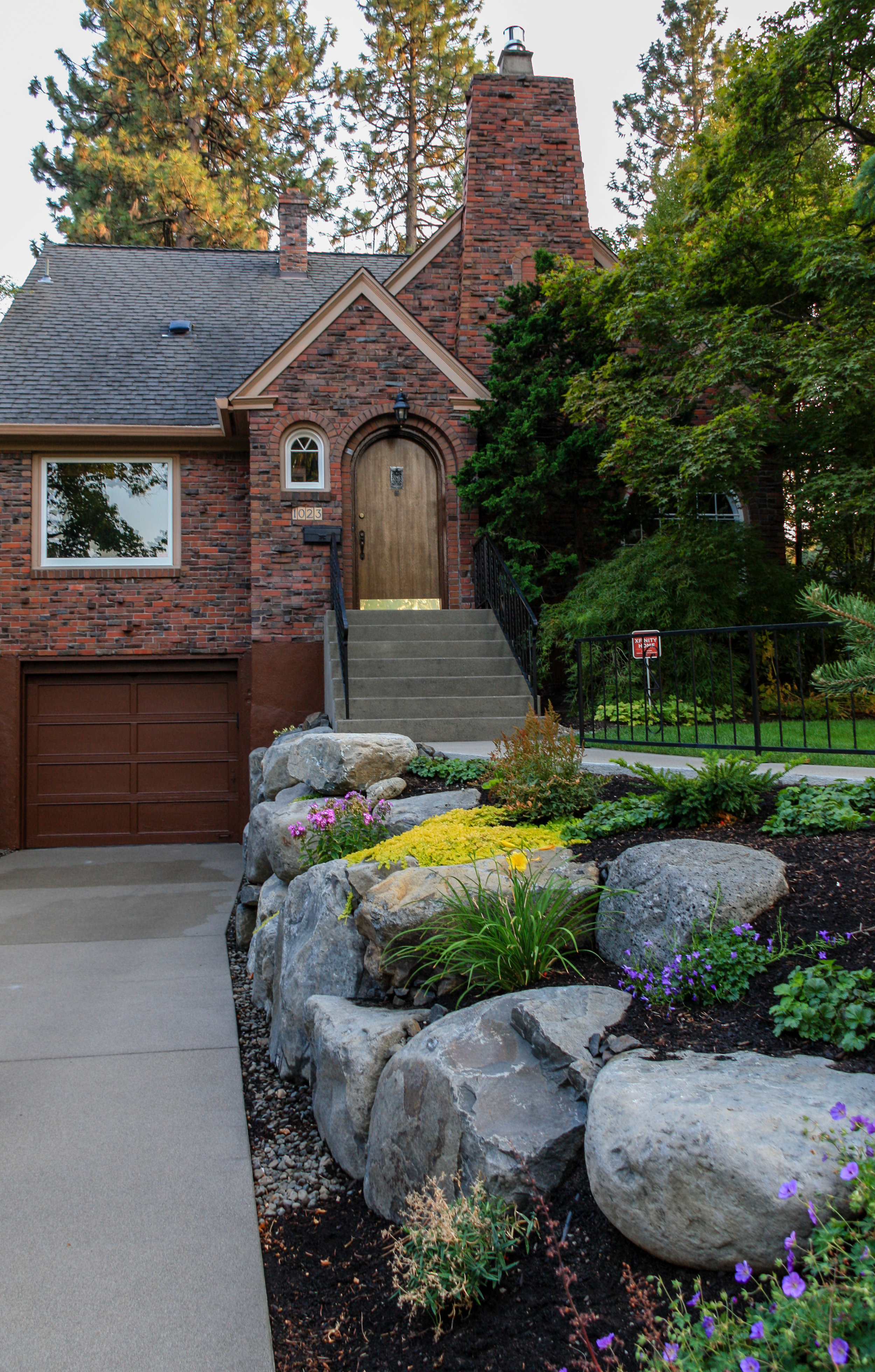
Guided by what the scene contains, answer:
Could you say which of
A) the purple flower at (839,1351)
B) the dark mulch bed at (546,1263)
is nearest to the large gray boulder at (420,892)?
the dark mulch bed at (546,1263)

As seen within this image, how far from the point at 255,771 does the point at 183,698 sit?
2777 millimetres

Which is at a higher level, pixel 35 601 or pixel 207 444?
pixel 207 444

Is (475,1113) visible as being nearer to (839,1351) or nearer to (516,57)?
(839,1351)

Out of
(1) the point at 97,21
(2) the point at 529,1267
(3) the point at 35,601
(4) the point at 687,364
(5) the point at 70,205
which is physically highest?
(1) the point at 97,21

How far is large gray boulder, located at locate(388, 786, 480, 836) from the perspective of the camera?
493cm

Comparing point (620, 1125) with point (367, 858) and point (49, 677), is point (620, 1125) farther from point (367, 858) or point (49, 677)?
point (49, 677)

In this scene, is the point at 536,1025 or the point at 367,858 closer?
the point at 536,1025

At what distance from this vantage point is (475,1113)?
2445mm

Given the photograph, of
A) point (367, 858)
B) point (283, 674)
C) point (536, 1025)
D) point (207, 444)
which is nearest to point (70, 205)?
point (207, 444)

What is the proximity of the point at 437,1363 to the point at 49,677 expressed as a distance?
34.0 ft

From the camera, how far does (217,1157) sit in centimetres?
328

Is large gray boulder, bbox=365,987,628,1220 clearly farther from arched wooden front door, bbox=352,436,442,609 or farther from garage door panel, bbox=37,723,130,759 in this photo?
garage door panel, bbox=37,723,130,759

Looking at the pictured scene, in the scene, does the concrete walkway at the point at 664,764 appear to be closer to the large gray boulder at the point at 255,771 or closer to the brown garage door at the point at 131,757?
the large gray boulder at the point at 255,771

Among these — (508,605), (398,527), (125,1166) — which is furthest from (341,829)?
(398,527)
